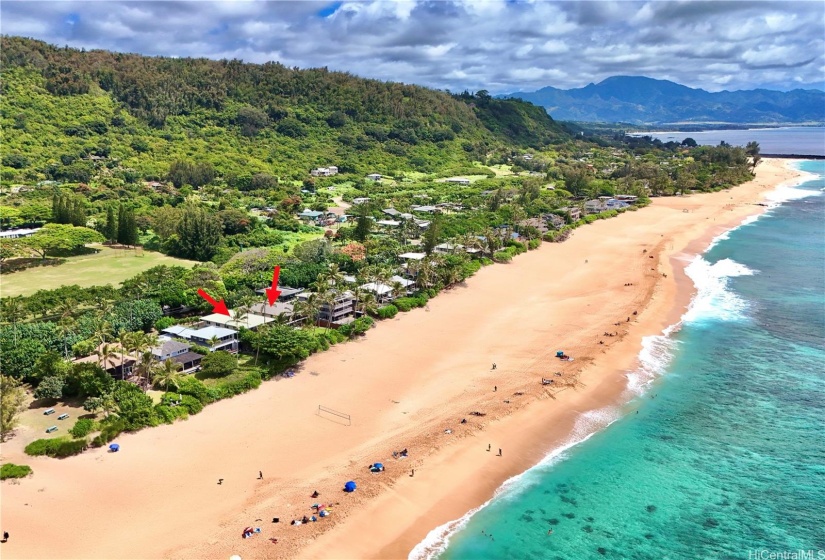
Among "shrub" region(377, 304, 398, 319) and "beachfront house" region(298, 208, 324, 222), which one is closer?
Answer: "shrub" region(377, 304, 398, 319)

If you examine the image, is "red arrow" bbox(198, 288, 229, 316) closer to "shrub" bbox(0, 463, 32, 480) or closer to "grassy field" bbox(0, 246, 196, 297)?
"grassy field" bbox(0, 246, 196, 297)

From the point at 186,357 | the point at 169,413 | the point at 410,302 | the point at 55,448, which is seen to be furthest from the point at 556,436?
the point at 55,448

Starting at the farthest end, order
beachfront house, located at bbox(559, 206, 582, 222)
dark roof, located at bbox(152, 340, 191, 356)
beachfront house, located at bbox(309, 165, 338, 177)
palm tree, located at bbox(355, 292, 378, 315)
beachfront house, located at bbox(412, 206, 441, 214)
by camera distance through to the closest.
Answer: beachfront house, located at bbox(309, 165, 338, 177) < beachfront house, located at bbox(412, 206, 441, 214) < beachfront house, located at bbox(559, 206, 582, 222) < palm tree, located at bbox(355, 292, 378, 315) < dark roof, located at bbox(152, 340, 191, 356)

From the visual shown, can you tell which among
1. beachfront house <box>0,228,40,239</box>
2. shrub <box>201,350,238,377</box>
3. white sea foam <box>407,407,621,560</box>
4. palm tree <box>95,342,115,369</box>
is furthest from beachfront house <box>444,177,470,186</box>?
palm tree <box>95,342,115,369</box>

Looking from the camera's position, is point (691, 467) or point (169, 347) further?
point (169, 347)

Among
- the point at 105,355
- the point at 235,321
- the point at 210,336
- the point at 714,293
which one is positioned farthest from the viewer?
the point at 714,293

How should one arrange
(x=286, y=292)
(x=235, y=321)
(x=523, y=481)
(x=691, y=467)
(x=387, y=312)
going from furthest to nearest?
(x=286, y=292)
(x=387, y=312)
(x=235, y=321)
(x=691, y=467)
(x=523, y=481)

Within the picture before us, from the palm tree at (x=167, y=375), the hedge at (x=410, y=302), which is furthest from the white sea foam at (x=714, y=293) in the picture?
the palm tree at (x=167, y=375)

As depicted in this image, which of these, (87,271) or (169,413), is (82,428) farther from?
(87,271)
